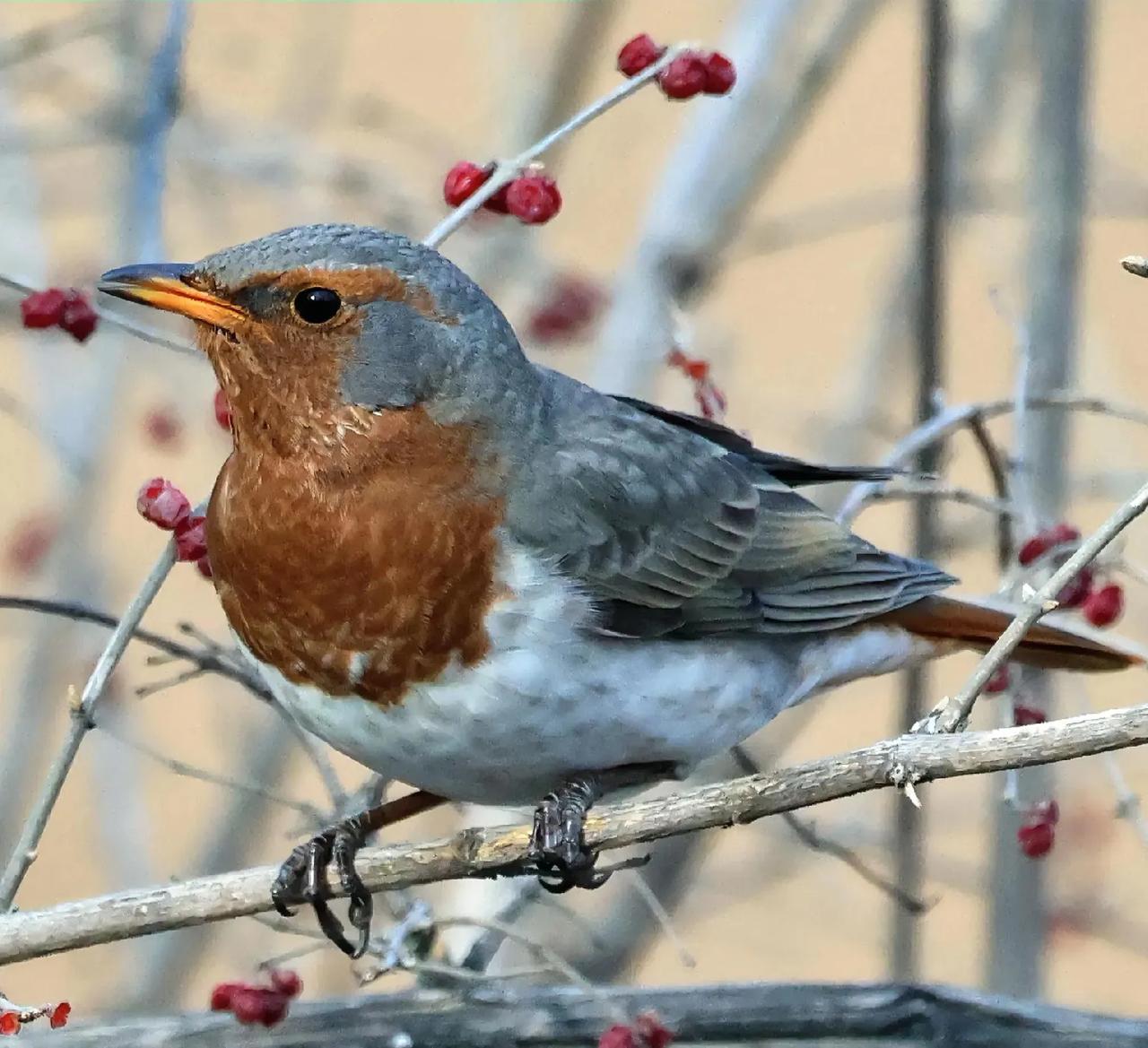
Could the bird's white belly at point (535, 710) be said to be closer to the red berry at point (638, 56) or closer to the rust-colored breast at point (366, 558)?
the rust-colored breast at point (366, 558)

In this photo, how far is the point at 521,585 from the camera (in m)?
2.83

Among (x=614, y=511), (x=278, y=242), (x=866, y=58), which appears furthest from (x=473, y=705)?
(x=866, y=58)

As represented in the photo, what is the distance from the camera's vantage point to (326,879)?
2918 millimetres

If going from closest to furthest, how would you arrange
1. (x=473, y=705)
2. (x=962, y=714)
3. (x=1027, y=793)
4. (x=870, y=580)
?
(x=962, y=714), (x=473, y=705), (x=870, y=580), (x=1027, y=793)

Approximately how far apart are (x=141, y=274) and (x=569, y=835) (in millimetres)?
1096

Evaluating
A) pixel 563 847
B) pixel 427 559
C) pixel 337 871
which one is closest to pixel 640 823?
pixel 563 847

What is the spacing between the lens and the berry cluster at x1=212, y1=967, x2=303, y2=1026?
281 cm

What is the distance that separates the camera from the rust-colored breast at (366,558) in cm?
274

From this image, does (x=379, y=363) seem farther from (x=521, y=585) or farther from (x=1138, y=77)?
(x=1138, y=77)

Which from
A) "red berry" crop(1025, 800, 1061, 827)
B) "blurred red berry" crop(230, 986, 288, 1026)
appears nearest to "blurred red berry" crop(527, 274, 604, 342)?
"red berry" crop(1025, 800, 1061, 827)

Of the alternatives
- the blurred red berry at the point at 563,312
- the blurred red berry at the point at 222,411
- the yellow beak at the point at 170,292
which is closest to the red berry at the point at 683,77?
the yellow beak at the point at 170,292

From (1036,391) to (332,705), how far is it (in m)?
1.67

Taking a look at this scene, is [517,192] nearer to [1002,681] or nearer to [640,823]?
[640,823]

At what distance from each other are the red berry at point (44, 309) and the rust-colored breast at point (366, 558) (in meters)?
0.39
